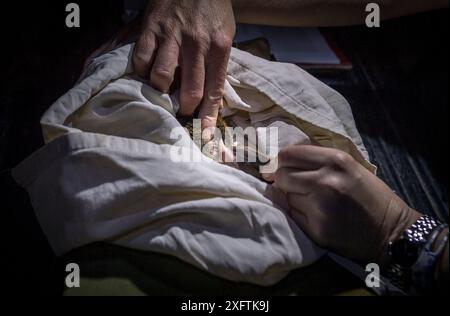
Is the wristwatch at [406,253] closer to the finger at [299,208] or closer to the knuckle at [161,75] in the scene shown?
the finger at [299,208]

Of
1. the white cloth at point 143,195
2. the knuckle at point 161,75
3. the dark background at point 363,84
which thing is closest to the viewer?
the white cloth at point 143,195

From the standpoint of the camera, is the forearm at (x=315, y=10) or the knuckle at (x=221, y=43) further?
the forearm at (x=315, y=10)

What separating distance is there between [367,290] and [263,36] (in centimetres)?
71

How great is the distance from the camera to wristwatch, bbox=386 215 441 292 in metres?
0.63

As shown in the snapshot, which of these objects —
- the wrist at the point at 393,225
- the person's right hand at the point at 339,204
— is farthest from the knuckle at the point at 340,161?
the wrist at the point at 393,225

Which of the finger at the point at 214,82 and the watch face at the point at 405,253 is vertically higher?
the finger at the point at 214,82

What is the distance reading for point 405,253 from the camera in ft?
2.09

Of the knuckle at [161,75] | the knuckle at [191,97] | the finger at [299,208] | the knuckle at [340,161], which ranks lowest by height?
the finger at [299,208]

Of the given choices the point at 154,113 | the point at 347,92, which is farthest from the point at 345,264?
the point at 347,92

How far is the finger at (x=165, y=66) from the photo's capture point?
71 centimetres

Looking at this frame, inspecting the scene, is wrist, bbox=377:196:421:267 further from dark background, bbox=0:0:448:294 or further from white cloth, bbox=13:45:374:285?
dark background, bbox=0:0:448:294

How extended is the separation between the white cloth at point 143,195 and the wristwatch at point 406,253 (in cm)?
12

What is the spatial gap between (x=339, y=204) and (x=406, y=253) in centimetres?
13

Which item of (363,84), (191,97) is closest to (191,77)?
(191,97)
